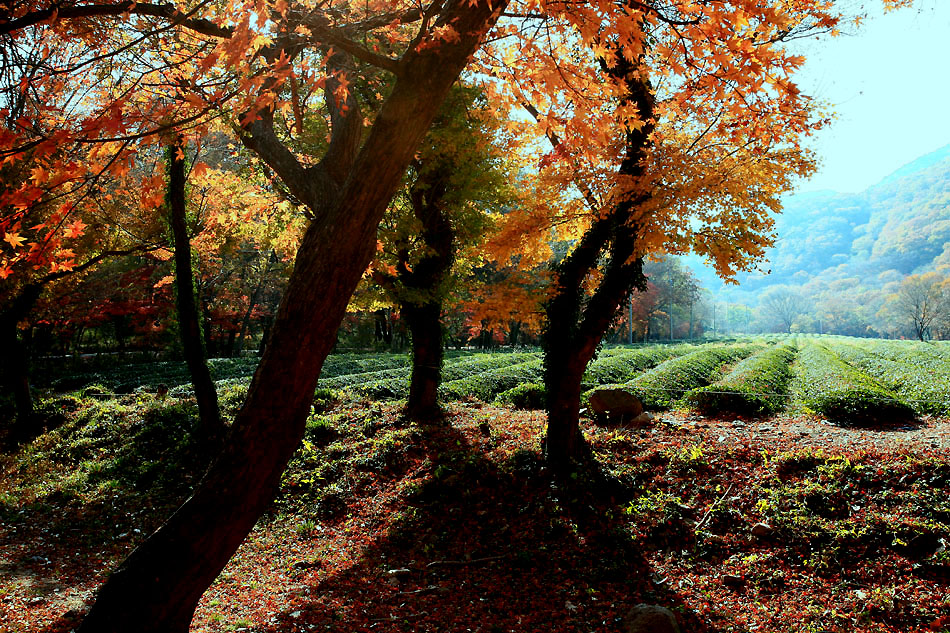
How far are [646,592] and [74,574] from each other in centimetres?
620

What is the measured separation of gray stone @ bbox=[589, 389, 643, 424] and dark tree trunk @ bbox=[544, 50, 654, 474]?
7.79ft

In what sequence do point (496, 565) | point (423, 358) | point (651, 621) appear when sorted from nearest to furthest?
point (651, 621)
point (496, 565)
point (423, 358)

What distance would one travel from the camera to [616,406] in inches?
378

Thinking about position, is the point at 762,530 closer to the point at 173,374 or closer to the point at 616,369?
the point at 616,369

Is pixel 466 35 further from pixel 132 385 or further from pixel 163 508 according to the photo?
pixel 132 385

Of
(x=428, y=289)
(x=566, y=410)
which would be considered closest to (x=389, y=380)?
(x=428, y=289)

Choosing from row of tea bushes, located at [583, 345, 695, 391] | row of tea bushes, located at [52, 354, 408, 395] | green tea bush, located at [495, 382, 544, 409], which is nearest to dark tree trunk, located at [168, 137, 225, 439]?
row of tea bushes, located at [52, 354, 408, 395]

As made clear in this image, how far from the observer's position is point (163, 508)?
7922 mm

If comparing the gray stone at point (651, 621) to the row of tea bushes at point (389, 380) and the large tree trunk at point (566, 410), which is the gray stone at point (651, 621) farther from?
the row of tea bushes at point (389, 380)

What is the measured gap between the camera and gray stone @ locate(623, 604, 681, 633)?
372 cm

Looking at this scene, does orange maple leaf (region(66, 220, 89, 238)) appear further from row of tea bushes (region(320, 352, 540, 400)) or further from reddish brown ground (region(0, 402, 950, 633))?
row of tea bushes (region(320, 352, 540, 400))

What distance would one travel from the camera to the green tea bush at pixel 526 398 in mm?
12562

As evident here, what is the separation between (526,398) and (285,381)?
10.4 metres

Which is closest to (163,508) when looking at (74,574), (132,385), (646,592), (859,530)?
(74,574)
